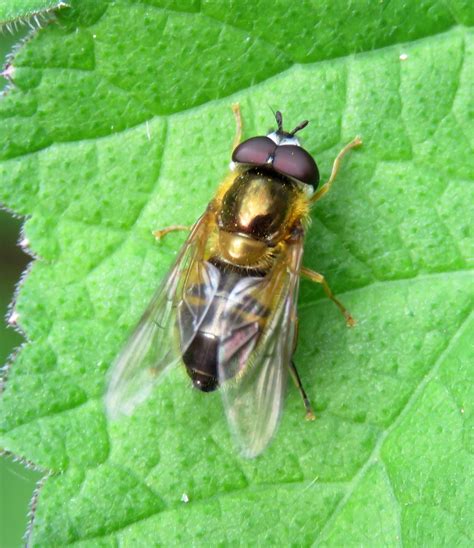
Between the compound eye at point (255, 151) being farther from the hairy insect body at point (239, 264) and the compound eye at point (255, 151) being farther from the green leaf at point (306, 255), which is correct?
the green leaf at point (306, 255)

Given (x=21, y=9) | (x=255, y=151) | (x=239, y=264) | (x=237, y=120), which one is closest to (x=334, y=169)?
(x=255, y=151)

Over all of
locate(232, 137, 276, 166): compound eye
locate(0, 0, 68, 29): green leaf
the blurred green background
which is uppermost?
locate(0, 0, 68, 29): green leaf

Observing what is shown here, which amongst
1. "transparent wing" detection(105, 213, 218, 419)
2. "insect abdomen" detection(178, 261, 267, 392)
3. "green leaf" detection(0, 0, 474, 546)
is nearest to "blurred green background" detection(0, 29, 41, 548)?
"green leaf" detection(0, 0, 474, 546)

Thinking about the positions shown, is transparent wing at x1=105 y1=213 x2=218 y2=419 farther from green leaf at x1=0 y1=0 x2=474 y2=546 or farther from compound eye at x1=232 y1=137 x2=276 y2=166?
compound eye at x1=232 y1=137 x2=276 y2=166

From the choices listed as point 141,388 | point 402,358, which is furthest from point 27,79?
point 402,358

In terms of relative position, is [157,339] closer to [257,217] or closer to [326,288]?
[257,217]

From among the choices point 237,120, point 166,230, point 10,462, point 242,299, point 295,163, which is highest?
point 237,120

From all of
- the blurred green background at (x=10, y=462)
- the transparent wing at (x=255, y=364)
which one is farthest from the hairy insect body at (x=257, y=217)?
the blurred green background at (x=10, y=462)
